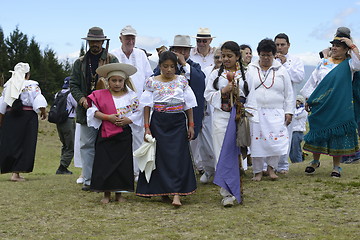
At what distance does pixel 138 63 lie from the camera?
8320 millimetres

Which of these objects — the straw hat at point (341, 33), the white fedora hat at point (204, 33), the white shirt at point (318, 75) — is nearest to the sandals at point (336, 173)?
the white shirt at point (318, 75)

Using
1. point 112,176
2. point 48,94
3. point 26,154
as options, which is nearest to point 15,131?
point 26,154

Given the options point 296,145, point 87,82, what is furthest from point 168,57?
point 296,145

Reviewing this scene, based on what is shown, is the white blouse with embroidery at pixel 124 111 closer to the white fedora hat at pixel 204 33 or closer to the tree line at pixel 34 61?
the white fedora hat at pixel 204 33

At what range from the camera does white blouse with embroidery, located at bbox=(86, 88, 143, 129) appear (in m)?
6.34

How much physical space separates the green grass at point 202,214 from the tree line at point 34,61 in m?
51.5

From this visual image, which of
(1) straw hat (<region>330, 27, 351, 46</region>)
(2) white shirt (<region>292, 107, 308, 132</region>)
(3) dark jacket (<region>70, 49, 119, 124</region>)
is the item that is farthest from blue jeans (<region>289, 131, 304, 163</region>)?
(3) dark jacket (<region>70, 49, 119, 124</region>)

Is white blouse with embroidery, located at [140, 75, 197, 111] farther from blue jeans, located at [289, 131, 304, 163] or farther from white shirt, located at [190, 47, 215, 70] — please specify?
blue jeans, located at [289, 131, 304, 163]

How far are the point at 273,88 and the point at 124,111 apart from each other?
7.42 feet

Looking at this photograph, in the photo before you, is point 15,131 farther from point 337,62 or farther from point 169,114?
point 337,62

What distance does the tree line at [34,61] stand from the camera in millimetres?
61312

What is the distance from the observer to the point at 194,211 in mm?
5676

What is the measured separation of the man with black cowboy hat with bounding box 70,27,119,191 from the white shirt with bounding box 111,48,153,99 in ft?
3.33

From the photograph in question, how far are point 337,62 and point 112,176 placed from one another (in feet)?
12.3
